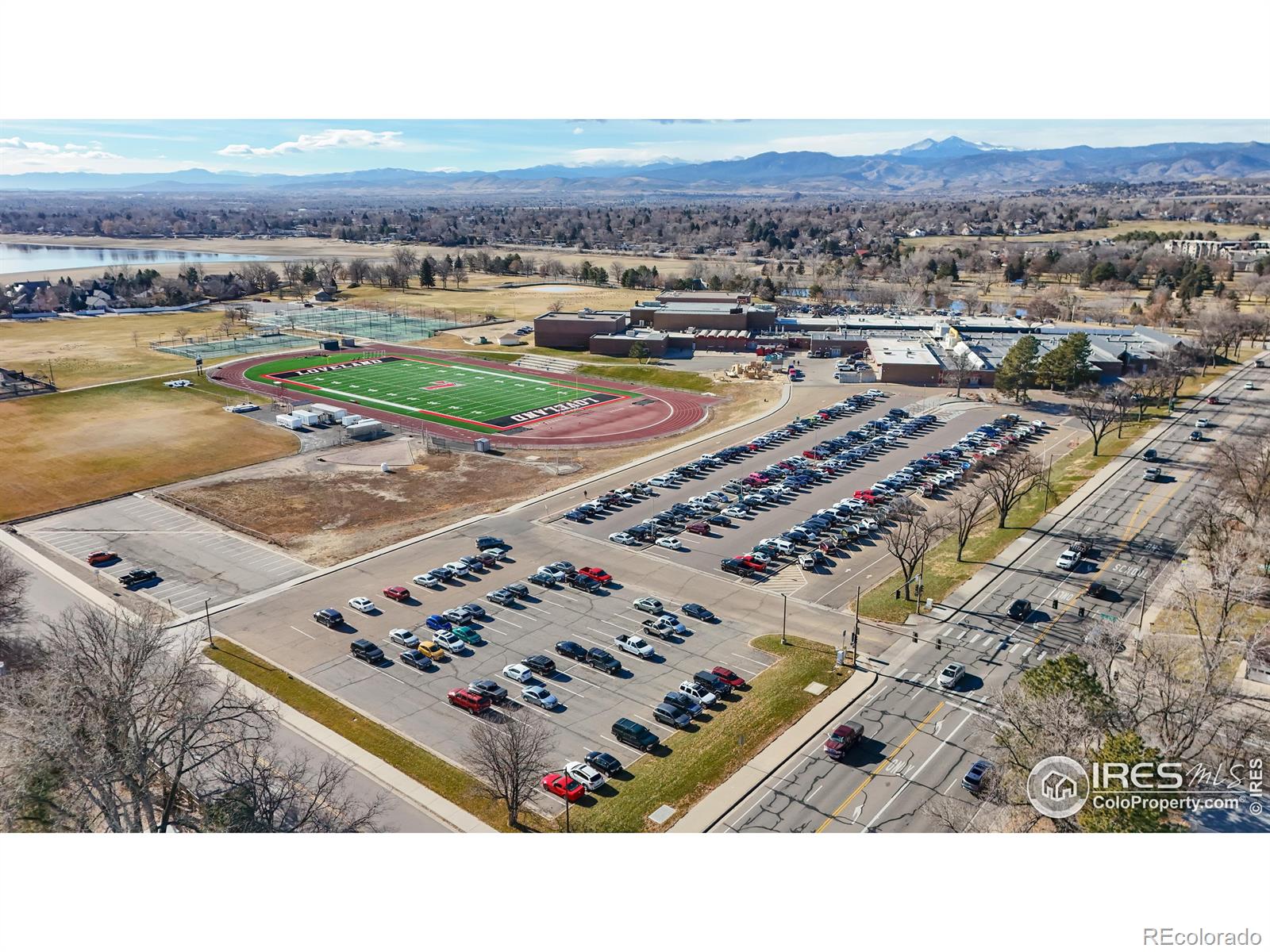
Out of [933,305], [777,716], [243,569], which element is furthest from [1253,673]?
[933,305]

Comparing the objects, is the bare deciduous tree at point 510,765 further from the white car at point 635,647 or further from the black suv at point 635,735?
the white car at point 635,647

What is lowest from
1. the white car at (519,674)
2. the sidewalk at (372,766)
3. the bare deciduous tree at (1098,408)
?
the sidewalk at (372,766)

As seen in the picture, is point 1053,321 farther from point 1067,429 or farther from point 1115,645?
point 1115,645

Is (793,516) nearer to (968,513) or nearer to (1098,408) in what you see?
(968,513)

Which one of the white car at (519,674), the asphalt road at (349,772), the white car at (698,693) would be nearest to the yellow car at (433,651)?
the white car at (519,674)

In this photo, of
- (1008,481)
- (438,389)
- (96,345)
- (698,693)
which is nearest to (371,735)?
(698,693)

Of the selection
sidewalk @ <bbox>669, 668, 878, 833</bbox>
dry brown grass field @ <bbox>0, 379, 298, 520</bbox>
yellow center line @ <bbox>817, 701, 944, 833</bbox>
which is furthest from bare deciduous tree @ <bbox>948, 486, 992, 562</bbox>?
dry brown grass field @ <bbox>0, 379, 298, 520</bbox>
